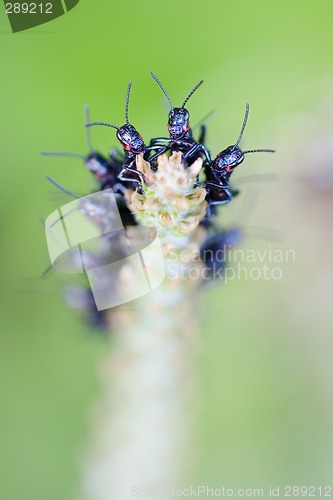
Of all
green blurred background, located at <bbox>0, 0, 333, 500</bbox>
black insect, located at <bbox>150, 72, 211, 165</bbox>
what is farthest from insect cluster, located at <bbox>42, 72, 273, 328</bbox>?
green blurred background, located at <bbox>0, 0, 333, 500</bbox>

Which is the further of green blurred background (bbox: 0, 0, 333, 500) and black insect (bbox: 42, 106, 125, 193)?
green blurred background (bbox: 0, 0, 333, 500)

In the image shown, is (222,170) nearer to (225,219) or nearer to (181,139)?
(181,139)

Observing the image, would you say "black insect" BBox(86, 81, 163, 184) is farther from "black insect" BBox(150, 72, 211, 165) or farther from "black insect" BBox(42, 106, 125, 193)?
"black insect" BBox(42, 106, 125, 193)

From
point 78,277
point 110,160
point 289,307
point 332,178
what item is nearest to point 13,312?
point 78,277

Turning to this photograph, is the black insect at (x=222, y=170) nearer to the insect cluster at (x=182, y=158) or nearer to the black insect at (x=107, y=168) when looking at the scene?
the insect cluster at (x=182, y=158)

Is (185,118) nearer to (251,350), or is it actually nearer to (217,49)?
(251,350)

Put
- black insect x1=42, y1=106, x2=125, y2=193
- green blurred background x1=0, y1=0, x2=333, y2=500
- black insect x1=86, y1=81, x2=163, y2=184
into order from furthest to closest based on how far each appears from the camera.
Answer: green blurred background x1=0, y1=0, x2=333, y2=500, black insect x1=42, y1=106, x2=125, y2=193, black insect x1=86, y1=81, x2=163, y2=184
